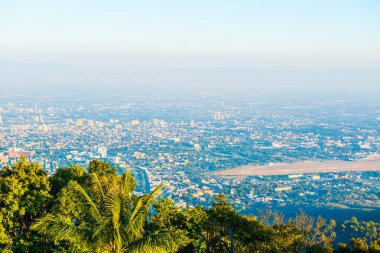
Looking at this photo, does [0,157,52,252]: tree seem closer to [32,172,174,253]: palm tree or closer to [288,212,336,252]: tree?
[32,172,174,253]: palm tree

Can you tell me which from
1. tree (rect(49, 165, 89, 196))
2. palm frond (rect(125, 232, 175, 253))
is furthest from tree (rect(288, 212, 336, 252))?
tree (rect(49, 165, 89, 196))

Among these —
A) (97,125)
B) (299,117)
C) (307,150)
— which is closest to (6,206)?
(307,150)

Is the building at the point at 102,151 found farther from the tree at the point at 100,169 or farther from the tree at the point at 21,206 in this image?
the tree at the point at 21,206

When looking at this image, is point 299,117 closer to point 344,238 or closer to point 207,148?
point 207,148

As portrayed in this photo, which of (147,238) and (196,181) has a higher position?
(147,238)

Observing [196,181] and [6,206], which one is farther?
[196,181]

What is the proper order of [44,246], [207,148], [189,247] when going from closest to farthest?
[44,246] → [189,247] → [207,148]
